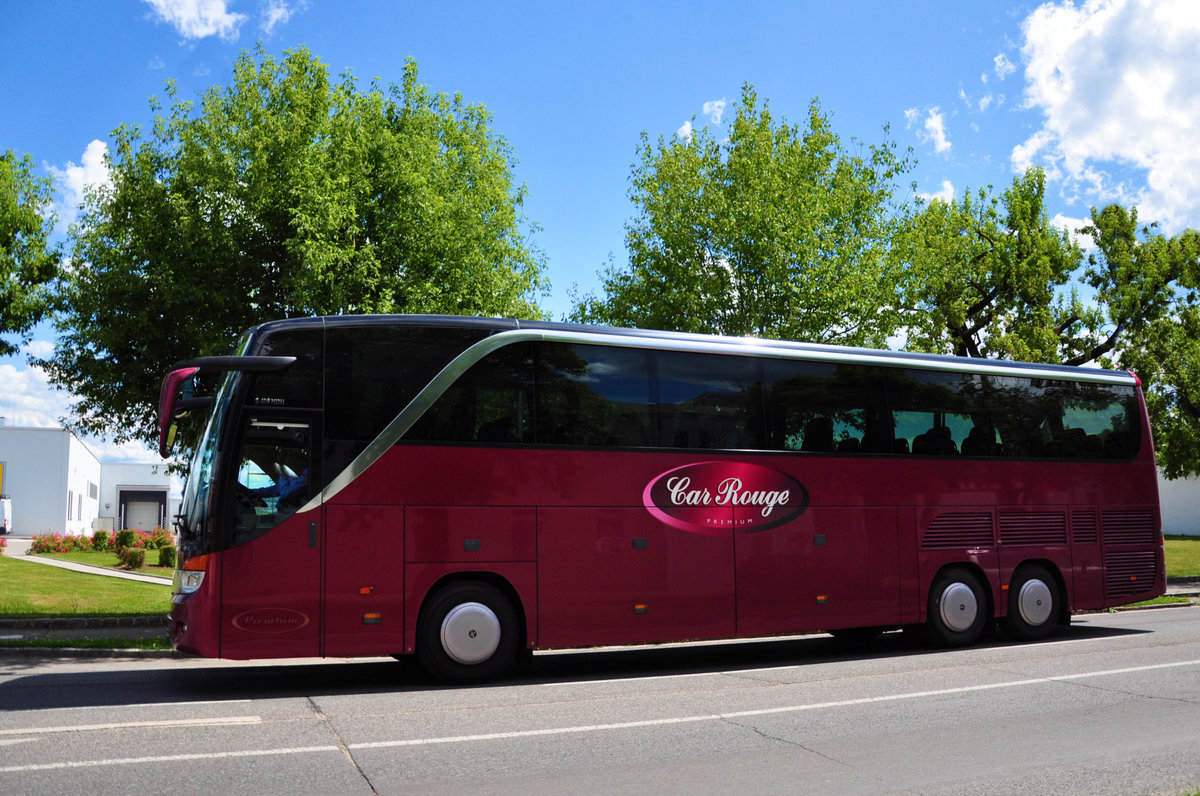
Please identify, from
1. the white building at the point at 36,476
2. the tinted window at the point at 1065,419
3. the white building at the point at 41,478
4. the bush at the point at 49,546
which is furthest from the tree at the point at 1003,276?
the white building at the point at 36,476

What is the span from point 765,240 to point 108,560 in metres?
30.0

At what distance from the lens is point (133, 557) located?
33.4 m

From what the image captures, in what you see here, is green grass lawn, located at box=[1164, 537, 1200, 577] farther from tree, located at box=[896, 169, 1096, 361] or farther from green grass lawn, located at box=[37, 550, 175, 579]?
green grass lawn, located at box=[37, 550, 175, 579]

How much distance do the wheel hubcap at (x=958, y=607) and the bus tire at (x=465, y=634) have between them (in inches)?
252

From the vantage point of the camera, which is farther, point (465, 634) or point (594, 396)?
point (594, 396)

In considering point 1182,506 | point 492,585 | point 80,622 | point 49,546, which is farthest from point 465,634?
point 1182,506

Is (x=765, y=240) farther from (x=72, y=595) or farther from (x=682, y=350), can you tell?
(x=72, y=595)

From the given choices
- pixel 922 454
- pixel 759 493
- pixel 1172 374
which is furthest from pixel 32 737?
pixel 1172 374

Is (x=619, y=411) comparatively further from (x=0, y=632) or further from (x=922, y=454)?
(x=0, y=632)

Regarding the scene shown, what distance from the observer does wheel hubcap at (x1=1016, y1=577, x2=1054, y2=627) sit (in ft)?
46.6

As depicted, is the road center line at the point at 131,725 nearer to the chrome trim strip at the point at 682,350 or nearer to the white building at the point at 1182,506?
the chrome trim strip at the point at 682,350

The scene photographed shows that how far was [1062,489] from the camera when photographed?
14.6 m

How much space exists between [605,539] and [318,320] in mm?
4005

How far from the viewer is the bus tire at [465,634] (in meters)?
10.4
